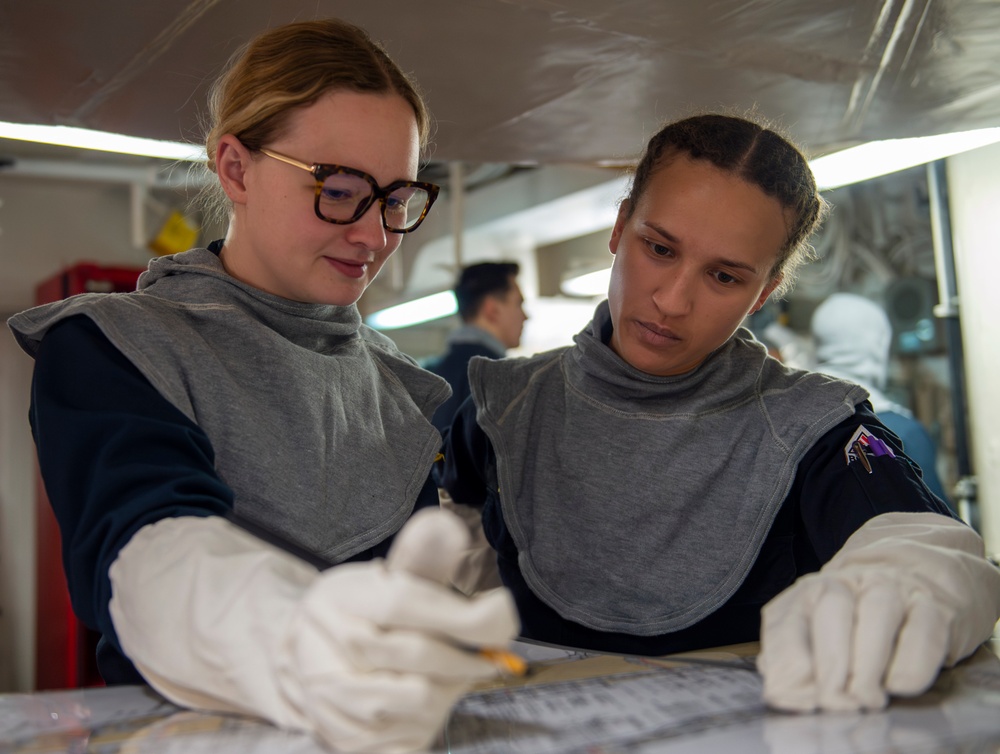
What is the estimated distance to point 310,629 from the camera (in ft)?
2.14

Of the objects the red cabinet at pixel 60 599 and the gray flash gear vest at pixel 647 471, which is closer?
the gray flash gear vest at pixel 647 471

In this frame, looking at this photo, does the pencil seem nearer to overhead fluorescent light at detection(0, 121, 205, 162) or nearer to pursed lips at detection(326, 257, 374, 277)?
pursed lips at detection(326, 257, 374, 277)

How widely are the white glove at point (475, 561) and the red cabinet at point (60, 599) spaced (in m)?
2.87

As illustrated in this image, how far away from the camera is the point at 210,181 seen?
4.63 ft

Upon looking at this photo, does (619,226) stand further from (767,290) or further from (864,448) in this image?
(864,448)

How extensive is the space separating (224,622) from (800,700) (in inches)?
19.6

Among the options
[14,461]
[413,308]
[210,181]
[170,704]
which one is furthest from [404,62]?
[413,308]

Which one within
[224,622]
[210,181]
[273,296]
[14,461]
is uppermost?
[210,181]

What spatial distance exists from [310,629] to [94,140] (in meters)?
1.68

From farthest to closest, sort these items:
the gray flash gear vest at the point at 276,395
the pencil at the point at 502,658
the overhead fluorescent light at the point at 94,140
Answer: the overhead fluorescent light at the point at 94,140
the gray flash gear vest at the point at 276,395
the pencil at the point at 502,658

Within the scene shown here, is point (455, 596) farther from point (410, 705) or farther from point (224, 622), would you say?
point (224, 622)

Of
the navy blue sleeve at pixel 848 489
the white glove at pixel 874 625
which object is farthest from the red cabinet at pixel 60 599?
the white glove at pixel 874 625

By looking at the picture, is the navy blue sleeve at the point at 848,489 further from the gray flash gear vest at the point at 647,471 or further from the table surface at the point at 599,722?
the table surface at the point at 599,722

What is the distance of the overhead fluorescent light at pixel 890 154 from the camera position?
2197mm
